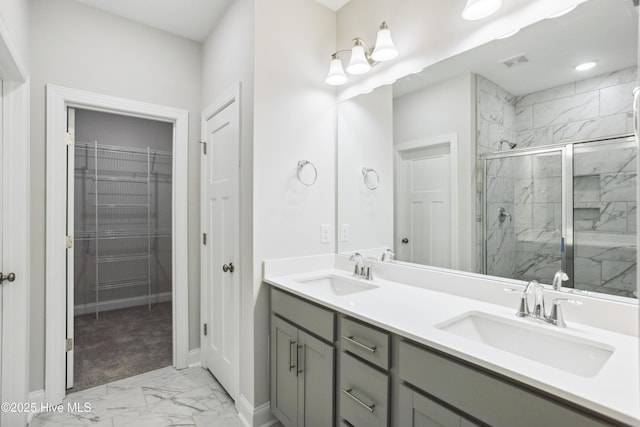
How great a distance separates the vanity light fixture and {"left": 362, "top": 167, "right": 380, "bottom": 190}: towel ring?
58 centimetres

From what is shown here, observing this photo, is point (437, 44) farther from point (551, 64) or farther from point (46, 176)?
point (46, 176)

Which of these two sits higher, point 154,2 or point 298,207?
point 154,2

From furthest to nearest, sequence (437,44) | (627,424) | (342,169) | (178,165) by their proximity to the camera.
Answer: (178,165)
(342,169)
(437,44)
(627,424)

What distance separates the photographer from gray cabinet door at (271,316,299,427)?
167 cm

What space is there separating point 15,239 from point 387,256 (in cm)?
217

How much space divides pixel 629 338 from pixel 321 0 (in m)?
2.37

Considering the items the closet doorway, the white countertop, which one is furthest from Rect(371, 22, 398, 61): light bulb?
the closet doorway

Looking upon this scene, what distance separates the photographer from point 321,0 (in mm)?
2123

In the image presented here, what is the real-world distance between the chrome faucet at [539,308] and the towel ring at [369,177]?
41.3 inches

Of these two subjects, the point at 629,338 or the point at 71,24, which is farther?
the point at 71,24

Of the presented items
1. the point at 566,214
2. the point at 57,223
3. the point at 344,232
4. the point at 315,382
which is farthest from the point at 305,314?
the point at 57,223

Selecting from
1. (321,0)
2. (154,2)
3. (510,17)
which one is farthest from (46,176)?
(510,17)

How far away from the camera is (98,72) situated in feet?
7.43

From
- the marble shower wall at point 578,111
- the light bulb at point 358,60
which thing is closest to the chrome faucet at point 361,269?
the marble shower wall at point 578,111
